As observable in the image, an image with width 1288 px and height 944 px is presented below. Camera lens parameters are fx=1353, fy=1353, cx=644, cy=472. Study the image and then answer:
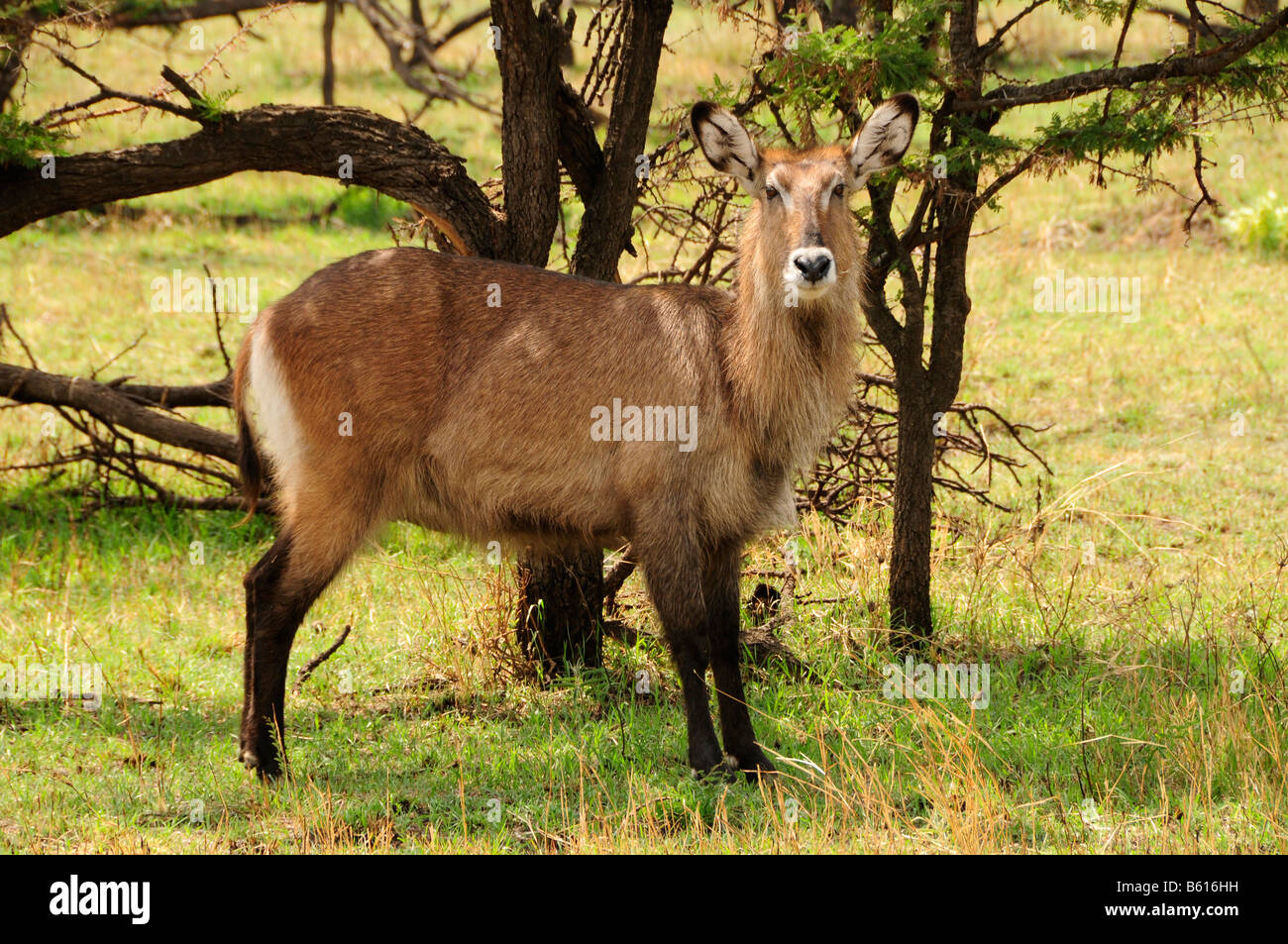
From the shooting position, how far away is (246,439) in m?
4.82

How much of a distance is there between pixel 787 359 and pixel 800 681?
1360 mm

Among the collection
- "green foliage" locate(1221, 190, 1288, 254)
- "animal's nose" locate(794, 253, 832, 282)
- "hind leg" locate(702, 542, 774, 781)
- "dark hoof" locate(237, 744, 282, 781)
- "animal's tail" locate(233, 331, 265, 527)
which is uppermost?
"green foliage" locate(1221, 190, 1288, 254)

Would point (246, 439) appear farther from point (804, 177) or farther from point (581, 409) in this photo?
point (804, 177)

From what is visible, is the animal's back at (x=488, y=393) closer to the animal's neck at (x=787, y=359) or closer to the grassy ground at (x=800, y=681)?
the animal's neck at (x=787, y=359)

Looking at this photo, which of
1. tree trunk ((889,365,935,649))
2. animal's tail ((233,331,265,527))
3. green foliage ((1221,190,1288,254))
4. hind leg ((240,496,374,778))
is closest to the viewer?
hind leg ((240,496,374,778))

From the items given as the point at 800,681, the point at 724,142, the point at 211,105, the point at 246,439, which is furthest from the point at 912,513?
the point at 211,105

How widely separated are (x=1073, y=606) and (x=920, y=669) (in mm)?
871

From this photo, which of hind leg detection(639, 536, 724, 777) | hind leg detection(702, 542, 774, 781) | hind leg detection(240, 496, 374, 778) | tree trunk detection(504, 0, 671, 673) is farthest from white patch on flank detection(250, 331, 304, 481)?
hind leg detection(702, 542, 774, 781)

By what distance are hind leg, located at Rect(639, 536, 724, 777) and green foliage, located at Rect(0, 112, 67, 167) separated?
2.80m

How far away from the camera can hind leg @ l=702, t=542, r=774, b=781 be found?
4531mm

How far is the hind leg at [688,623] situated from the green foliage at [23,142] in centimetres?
280

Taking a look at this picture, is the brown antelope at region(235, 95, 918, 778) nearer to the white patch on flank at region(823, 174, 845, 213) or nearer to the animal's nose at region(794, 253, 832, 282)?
the white patch on flank at region(823, 174, 845, 213)

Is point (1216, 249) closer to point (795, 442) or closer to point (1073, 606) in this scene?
point (1073, 606)
